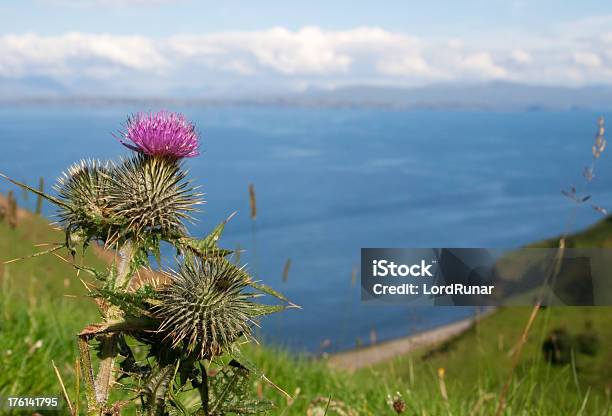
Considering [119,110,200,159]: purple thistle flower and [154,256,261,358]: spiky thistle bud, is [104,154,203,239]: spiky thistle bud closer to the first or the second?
[119,110,200,159]: purple thistle flower

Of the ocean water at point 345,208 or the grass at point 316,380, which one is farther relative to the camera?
the ocean water at point 345,208

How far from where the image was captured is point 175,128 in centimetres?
366

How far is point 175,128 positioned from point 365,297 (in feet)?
13.9

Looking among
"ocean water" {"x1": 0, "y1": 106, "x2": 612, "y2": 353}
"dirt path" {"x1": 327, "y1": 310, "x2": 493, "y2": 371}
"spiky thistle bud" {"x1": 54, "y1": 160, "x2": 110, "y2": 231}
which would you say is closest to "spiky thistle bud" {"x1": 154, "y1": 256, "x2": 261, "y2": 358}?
"spiky thistle bud" {"x1": 54, "y1": 160, "x2": 110, "y2": 231}

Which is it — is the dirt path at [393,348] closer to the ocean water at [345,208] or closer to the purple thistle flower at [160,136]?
the purple thistle flower at [160,136]

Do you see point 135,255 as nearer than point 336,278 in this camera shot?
Yes

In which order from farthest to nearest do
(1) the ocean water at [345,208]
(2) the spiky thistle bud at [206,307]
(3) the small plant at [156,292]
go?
(1) the ocean water at [345,208] < (2) the spiky thistle bud at [206,307] < (3) the small plant at [156,292]

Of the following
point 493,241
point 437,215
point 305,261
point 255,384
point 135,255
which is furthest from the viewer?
point 437,215

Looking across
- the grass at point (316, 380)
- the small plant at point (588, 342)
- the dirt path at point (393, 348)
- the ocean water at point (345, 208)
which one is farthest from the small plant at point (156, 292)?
the ocean water at point (345, 208)

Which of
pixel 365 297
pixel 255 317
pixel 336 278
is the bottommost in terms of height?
pixel 336 278

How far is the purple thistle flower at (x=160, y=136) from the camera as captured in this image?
3.64 m

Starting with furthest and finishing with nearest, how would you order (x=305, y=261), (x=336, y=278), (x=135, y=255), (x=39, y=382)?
(x=305, y=261) < (x=336, y=278) < (x=39, y=382) < (x=135, y=255)

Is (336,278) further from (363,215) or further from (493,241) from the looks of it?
(363,215)

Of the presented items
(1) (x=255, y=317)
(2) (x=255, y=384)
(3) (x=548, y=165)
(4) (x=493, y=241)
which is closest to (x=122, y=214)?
(1) (x=255, y=317)
